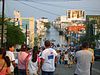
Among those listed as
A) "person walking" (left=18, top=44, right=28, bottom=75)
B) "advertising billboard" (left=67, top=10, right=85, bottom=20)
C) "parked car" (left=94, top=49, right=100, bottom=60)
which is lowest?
"parked car" (left=94, top=49, right=100, bottom=60)

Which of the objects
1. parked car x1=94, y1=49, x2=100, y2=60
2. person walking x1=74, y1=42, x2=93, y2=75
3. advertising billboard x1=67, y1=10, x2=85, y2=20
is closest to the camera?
person walking x1=74, y1=42, x2=93, y2=75

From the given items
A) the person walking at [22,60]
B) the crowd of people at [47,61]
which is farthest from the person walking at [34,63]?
the person walking at [22,60]

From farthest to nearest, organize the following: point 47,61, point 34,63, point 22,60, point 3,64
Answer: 1. point 22,60
2. point 34,63
3. point 47,61
4. point 3,64

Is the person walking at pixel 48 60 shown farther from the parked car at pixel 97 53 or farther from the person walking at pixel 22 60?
the parked car at pixel 97 53

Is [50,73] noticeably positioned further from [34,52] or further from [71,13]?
[71,13]

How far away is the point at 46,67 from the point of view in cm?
1245

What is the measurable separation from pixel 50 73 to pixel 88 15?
4227 inches

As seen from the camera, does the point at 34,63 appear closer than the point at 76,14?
Yes

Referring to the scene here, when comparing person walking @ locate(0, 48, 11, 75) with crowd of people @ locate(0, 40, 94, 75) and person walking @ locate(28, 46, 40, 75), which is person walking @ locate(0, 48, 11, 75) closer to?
crowd of people @ locate(0, 40, 94, 75)

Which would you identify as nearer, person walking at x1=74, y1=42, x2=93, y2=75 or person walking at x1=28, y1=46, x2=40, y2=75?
person walking at x1=74, y1=42, x2=93, y2=75

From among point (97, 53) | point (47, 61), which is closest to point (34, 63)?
point (47, 61)

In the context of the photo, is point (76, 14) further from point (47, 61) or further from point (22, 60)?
point (47, 61)

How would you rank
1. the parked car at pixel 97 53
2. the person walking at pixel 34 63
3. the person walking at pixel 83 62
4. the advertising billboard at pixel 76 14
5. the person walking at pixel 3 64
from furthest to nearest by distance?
the advertising billboard at pixel 76 14, the parked car at pixel 97 53, the person walking at pixel 34 63, the person walking at pixel 83 62, the person walking at pixel 3 64

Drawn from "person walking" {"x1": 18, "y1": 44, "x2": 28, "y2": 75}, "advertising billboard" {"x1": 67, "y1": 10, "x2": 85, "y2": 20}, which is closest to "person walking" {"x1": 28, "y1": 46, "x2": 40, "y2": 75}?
"person walking" {"x1": 18, "y1": 44, "x2": 28, "y2": 75}
